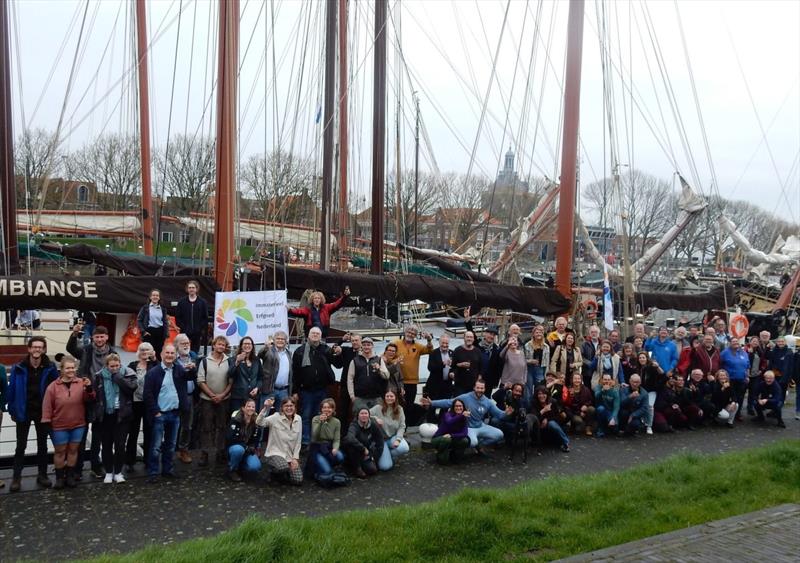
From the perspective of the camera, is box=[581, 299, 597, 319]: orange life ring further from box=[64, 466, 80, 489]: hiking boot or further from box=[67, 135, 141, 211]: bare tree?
box=[67, 135, 141, 211]: bare tree

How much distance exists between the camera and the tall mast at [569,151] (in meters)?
13.1

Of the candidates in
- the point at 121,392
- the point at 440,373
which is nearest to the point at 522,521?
the point at 440,373

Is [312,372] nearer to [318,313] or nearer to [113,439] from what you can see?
[318,313]

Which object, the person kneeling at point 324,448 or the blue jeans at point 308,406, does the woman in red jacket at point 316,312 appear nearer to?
the blue jeans at point 308,406

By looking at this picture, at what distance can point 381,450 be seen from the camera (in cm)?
866

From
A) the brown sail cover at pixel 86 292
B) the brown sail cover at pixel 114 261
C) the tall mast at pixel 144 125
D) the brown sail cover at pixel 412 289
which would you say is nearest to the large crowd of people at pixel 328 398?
the brown sail cover at pixel 86 292

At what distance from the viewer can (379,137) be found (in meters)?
16.3

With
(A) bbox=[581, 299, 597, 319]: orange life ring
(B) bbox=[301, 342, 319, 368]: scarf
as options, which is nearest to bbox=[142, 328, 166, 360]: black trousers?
(B) bbox=[301, 342, 319, 368]: scarf

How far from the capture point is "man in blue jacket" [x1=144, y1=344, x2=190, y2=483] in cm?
794

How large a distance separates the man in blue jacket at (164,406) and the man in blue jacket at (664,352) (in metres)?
8.24

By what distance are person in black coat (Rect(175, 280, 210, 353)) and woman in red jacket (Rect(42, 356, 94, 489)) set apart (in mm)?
1913

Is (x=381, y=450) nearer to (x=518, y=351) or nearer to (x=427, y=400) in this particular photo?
(x=427, y=400)

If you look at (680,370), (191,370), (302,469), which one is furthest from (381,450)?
(680,370)

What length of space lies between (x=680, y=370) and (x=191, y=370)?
27.7ft
